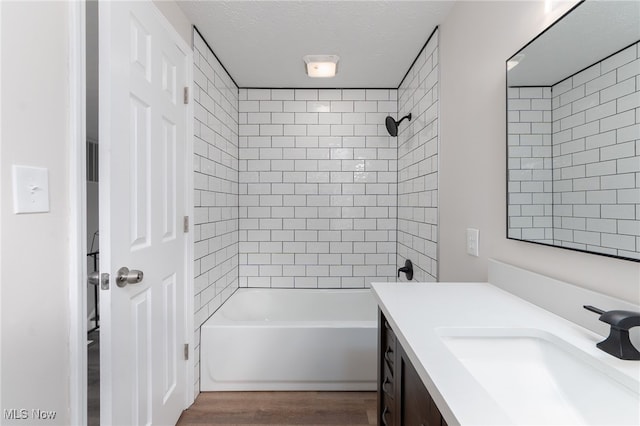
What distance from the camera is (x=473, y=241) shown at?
156 centimetres

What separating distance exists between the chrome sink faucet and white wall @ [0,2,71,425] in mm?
1514

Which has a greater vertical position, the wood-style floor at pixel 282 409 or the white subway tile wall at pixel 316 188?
the white subway tile wall at pixel 316 188

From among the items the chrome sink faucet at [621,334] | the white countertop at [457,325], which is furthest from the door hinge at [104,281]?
the chrome sink faucet at [621,334]

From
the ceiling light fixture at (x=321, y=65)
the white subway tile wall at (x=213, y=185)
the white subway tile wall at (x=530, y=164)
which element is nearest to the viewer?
the white subway tile wall at (x=530, y=164)

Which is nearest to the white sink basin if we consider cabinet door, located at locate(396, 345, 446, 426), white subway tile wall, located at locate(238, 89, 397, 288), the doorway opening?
cabinet door, located at locate(396, 345, 446, 426)

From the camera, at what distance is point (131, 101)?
4.26ft

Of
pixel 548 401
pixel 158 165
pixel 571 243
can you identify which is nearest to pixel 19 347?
pixel 158 165

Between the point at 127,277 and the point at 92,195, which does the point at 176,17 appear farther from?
the point at 92,195

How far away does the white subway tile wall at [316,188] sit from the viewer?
2.96 metres

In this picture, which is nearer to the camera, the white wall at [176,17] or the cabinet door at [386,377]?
the cabinet door at [386,377]

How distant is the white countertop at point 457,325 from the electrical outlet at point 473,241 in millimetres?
249

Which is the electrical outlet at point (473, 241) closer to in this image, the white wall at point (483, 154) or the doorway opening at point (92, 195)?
the white wall at point (483, 154)

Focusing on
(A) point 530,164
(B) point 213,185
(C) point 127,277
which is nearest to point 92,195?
(B) point 213,185

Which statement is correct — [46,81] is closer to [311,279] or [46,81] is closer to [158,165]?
[158,165]
